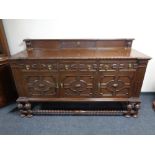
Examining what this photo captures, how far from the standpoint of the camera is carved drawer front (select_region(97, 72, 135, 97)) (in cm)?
155

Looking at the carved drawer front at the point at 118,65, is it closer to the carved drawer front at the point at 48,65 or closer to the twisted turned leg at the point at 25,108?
the carved drawer front at the point at 48,65

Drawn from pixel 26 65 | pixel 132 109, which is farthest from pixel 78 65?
pixel 132 109

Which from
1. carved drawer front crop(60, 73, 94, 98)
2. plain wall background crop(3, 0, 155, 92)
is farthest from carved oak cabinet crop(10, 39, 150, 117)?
plain wall background crop(3, 0, 155, 92)

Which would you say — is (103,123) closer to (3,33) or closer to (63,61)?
(63,61)

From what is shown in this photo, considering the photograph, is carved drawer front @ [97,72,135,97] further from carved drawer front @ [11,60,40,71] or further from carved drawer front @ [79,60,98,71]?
carved drawer front @ [11,60,40,71]

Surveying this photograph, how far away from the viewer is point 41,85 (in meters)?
1.63

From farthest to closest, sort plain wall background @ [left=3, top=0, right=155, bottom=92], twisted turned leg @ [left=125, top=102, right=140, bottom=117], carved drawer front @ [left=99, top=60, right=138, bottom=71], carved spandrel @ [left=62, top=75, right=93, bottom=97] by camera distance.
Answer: plain wall background @ [left=3, top=0, right=155, bottom=92] < twisted turned leg @ [left=125, top=102, right=140, bottom=117] < carved spandrel @ [left=62, top=75, right=93, bottom=97] < carved drawer front @ [left=99, top=60, right=138, bottom=71]

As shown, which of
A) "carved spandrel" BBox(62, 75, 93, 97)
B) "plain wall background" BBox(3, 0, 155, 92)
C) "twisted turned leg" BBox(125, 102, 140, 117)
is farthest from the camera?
"plain wall background" BBox(3, 0, 155, 92)

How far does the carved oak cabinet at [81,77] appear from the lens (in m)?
1.49

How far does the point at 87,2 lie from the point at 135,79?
3.15ft

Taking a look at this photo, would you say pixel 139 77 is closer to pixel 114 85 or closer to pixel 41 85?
pixel 114 85

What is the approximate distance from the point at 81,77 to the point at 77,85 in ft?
0.36

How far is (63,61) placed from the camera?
1492 mm

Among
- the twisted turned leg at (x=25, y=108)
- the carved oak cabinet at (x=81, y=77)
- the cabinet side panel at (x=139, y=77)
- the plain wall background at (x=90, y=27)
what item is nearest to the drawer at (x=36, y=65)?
the carved oak cabinet at (x=81, y=77)
